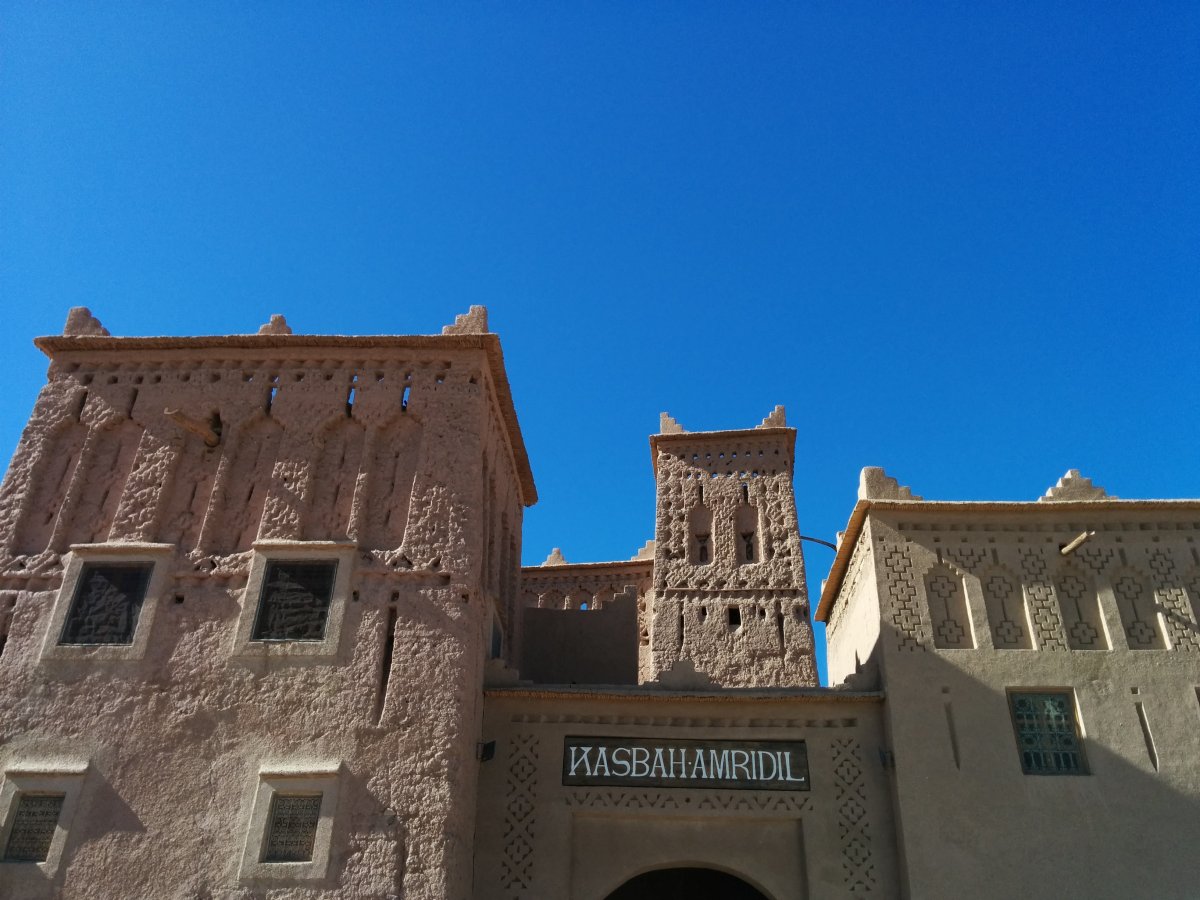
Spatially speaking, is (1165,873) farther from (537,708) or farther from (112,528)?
(112,528)

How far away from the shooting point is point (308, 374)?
1262 cm

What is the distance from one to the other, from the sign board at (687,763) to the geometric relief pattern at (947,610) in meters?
2.21

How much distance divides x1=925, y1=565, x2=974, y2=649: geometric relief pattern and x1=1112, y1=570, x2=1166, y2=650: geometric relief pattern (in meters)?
1.87

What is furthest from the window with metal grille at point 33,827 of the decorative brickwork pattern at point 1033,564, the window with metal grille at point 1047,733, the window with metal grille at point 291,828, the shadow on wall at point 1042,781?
the decorative brickwork pattern at point 1033,564

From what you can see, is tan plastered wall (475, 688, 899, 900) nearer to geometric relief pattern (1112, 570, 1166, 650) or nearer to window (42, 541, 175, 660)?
geometric relief pattern (1112, 570, 1166, 650)

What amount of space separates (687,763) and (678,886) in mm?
4516

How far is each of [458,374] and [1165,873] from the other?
32.2 feet

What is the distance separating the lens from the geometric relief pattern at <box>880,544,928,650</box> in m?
11.6

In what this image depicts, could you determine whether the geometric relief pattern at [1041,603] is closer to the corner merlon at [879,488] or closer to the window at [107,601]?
the corner merlon at [879,488]

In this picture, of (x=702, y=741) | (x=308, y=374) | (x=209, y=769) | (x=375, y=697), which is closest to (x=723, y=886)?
(x=702, y=741)

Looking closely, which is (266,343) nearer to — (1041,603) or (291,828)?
(291,828)

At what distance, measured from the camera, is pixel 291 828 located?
32.2 ft

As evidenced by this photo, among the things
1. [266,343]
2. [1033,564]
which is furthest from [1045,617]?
[266,343]

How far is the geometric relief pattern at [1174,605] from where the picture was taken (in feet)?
37.7
